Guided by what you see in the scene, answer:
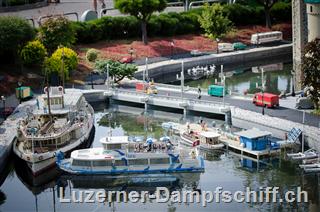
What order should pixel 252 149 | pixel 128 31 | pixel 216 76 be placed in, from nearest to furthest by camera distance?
1. pixel 252 149
2. pixel 216 76
3. pixel 128 31

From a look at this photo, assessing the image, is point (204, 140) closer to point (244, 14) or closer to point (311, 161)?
point (311, 161)

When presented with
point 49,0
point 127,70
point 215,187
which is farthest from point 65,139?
point 49,0

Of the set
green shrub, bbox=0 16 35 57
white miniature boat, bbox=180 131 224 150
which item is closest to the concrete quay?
green shrub, bbox=0 16 35 57

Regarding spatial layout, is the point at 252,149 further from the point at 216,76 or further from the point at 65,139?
the point at 216,76

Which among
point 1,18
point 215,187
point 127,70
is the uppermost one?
point 1,18

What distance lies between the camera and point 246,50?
101125mm

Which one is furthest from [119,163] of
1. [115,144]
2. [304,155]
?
[304,155]

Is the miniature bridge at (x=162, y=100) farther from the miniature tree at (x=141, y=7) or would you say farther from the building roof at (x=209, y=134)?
the miniature tree at (x=141, y=7)

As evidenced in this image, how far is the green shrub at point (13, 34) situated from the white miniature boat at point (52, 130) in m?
15.5

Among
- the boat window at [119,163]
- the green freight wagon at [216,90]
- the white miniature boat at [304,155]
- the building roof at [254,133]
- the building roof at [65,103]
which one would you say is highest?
the building roof at [65,103]

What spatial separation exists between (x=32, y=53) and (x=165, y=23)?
2637 centimetres


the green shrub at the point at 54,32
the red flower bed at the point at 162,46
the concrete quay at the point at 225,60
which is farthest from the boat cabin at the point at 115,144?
the red flower bed at the point at 162,46

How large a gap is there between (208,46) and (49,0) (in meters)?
29.1

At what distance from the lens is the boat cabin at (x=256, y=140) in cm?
5925
